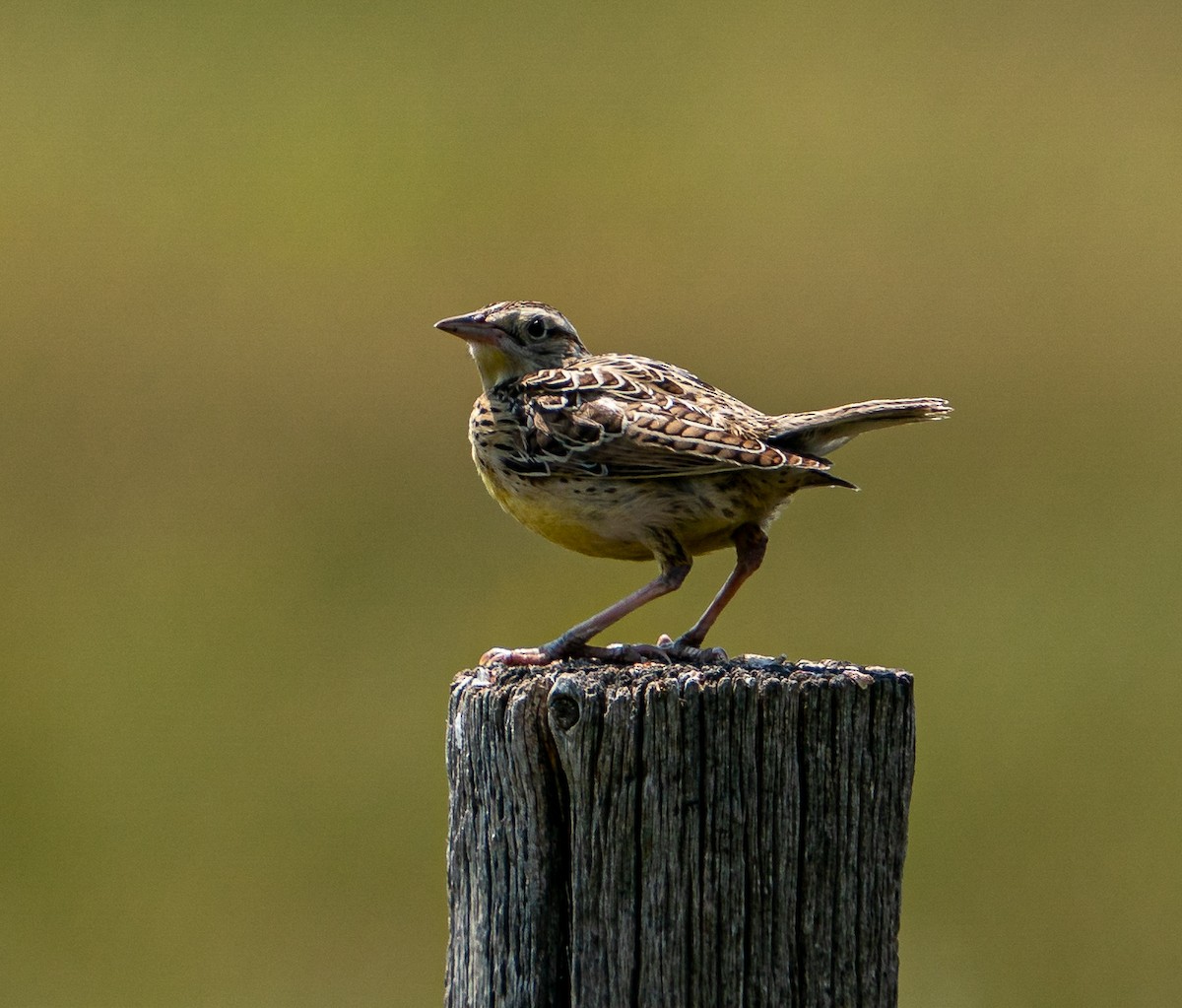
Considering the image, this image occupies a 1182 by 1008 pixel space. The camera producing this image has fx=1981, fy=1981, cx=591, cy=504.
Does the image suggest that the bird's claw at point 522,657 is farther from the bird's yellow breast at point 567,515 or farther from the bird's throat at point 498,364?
the bird's throat at point 498,364

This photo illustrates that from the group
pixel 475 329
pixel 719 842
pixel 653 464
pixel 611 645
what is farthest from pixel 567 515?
pixel 719 842

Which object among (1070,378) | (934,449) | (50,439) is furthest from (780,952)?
(1070,378)

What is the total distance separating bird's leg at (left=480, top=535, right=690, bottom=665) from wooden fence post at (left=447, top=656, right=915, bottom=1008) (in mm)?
1054

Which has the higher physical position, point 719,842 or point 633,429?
point 633,429

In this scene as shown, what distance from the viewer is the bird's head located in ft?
24.1

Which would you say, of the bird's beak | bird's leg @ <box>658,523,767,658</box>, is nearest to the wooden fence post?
bird's leg @ <box>658,523,767,658</box>

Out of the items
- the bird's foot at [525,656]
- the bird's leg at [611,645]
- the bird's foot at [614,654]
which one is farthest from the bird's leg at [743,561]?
the bird's foot at [525,656]

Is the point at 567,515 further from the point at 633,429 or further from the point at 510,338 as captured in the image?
the point at 510,338

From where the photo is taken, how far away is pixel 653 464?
6523mm

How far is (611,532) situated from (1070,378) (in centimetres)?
1411

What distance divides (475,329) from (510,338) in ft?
0.59

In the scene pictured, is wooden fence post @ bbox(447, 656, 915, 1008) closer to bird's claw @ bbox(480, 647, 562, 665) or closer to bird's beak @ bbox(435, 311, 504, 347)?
bird's claw @ bbox(480, 647, 562, 665)

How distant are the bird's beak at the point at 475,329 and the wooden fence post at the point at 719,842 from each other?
2950 millimetres

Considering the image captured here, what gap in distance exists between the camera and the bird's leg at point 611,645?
5613mm
